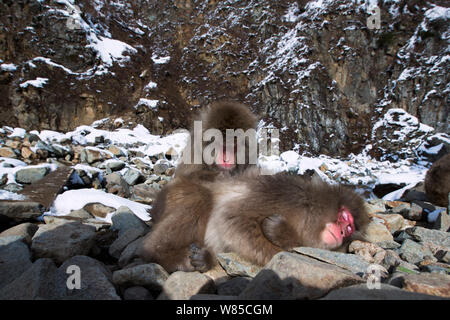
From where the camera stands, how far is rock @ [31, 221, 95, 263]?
171cm

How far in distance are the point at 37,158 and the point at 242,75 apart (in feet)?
43.9

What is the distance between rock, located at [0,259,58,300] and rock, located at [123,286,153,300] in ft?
0.96

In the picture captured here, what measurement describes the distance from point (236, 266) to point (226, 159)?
926 mm

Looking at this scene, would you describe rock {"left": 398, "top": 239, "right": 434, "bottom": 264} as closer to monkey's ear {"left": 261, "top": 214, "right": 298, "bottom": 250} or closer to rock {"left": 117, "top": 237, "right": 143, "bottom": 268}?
monkey's ear {"left": 261, "top": 214, "right": 298, "bottom": 250}

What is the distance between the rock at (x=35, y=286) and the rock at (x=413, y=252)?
6.57 feet

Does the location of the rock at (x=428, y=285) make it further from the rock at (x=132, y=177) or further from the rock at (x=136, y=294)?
the rock at (x=132, y=177)

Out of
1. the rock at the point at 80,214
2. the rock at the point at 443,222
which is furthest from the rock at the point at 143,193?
the rock at the point at 443,222

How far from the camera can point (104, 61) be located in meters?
14.8

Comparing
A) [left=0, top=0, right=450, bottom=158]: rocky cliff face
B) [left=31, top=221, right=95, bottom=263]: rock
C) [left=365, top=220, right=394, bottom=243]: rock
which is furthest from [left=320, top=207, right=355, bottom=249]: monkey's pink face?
[left=0, top=0, right=450, bottom=158]: rocky cliff face

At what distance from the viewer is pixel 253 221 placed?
1430 millimetres
